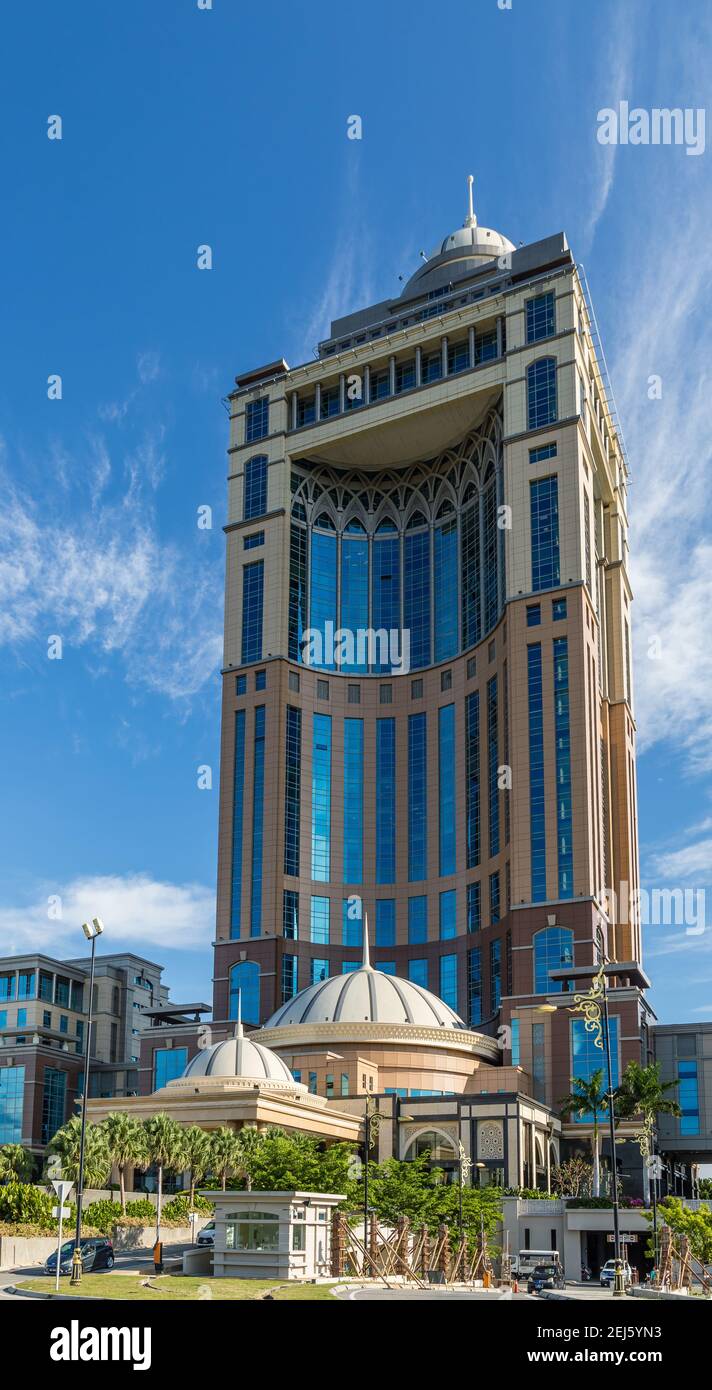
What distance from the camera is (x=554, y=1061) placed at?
118938 millimetres

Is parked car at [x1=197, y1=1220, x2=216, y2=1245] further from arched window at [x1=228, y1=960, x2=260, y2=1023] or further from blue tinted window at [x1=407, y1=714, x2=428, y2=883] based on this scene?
blue tinted window at [x1=407, y1=714, x2=428, y2=883]

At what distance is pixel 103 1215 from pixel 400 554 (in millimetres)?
104422

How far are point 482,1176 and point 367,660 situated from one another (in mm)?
71584

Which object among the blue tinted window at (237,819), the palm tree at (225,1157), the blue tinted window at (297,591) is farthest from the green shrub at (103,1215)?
the blue tinted window at (297,591)

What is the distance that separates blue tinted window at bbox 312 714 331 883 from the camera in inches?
5950

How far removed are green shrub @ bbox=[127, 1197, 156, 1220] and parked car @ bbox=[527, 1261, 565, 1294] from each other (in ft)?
69.5

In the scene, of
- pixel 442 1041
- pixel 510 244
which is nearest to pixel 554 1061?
pixel 442 1041

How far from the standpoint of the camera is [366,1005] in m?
121

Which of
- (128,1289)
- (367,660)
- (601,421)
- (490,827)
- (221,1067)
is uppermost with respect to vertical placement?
(601,421)

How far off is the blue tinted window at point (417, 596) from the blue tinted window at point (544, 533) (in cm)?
2439

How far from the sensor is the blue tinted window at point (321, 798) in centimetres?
15112

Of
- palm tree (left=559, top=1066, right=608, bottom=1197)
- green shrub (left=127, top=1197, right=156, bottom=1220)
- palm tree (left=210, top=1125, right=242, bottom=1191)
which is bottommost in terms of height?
green shrub (left=127, top=1197, right=156, bottom=1220)

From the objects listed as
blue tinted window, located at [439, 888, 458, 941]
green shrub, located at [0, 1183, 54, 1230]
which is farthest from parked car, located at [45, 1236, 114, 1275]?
blue tinted window, located at [439, 888, 458, 941]
